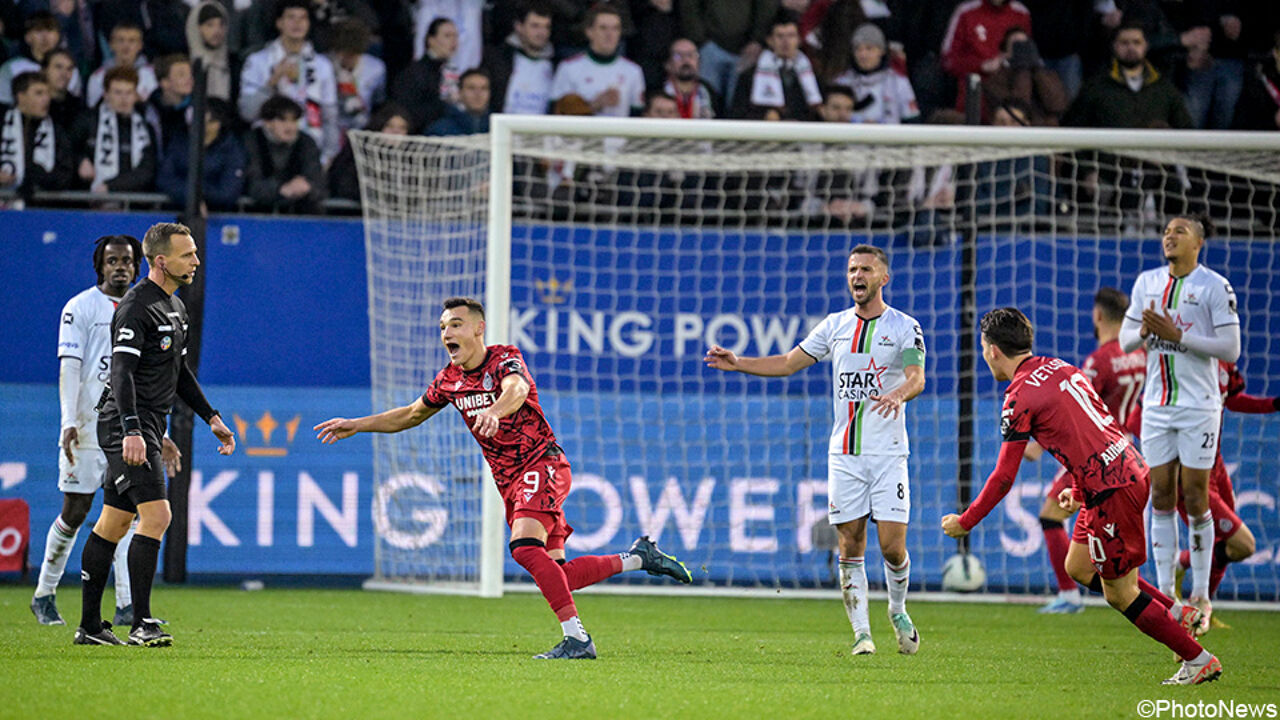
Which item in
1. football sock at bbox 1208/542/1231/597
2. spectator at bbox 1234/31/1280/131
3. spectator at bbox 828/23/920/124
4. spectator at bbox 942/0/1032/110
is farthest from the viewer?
spectator at bbox 942/0/1032/110

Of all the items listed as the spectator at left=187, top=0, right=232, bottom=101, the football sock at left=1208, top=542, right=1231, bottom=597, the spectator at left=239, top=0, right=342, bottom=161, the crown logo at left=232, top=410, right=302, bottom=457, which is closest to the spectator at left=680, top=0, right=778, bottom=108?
the spectator at left=239, top=0, right=342, bottom=161

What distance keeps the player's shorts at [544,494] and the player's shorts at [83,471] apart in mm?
2774

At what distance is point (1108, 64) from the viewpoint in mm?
14438

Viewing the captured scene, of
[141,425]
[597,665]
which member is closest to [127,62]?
[141,425]

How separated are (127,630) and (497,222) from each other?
403cm

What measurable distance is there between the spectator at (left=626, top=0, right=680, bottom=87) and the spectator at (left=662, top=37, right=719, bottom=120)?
5.3 inches

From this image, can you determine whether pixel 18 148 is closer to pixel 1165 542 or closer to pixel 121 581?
pixel 121 581

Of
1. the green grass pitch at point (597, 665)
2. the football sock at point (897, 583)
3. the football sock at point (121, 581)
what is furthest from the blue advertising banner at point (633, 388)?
the football sock at point (897, 583)

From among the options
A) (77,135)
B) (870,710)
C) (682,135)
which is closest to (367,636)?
(870,710)

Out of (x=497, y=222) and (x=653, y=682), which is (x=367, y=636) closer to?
(x=653, y=682)

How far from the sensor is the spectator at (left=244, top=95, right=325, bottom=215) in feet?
42.4

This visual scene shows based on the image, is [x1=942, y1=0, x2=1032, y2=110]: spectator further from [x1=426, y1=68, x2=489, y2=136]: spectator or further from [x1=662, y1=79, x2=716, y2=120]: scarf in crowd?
[x1=426, y1=68, x2=489, y2=136]: spectator

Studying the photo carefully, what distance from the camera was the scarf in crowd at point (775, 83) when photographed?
45.9 ft

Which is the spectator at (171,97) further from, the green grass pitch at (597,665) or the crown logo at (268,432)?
the green grass pitch at (597,665)
